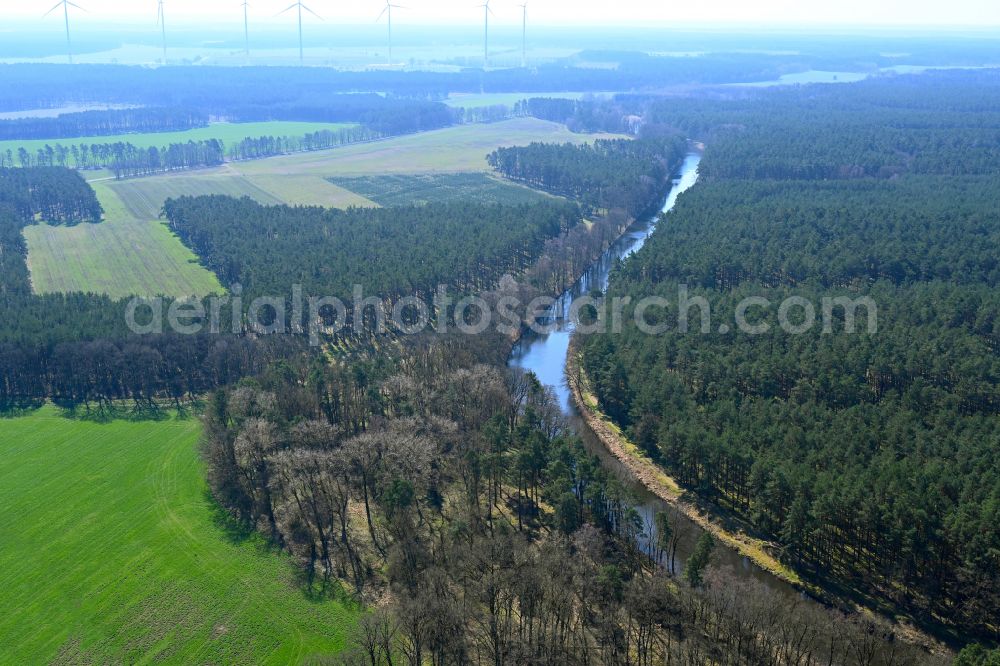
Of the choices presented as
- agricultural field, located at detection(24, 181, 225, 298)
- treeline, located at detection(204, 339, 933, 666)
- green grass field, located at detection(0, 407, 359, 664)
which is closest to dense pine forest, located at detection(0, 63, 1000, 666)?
treeline, located at detection(204, 339, 933, 666)

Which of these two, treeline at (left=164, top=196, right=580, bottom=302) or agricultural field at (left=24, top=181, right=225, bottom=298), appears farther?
agricultural field at (left=24, top=181, right=225, bottom=298)

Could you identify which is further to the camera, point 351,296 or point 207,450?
point 351,296

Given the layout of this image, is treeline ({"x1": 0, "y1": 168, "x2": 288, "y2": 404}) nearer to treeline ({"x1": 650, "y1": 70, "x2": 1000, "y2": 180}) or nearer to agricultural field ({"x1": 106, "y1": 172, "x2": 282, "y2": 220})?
agricultural field ({"x1": 106, "y1": 172, "x2": 282, "y2": 220})

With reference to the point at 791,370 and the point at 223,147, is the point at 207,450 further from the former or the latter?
the point at 223,147

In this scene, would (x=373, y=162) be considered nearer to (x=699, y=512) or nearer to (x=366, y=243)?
(x=366, y=243)

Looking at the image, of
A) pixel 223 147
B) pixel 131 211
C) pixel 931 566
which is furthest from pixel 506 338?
pixel 223 147

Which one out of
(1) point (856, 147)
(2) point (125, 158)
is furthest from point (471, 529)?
(2) point (125, 158)
